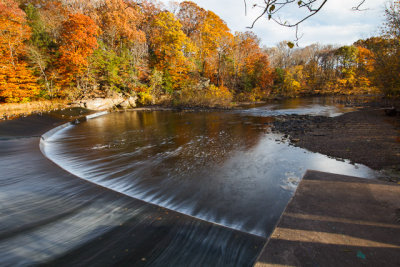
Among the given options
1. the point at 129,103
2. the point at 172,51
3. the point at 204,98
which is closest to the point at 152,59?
the point at 172,51

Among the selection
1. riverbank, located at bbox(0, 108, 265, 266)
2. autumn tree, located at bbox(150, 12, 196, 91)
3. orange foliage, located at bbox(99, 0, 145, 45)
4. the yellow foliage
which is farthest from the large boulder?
riverbank, located at bbox(0, 108, 265, 266)

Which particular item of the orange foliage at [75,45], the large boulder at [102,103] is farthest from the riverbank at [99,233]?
the orange foliage at [75,45]

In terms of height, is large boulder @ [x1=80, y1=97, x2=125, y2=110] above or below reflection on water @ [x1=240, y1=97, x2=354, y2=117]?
above

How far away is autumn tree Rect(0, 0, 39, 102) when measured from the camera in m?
18.2

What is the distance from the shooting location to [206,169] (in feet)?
20.7

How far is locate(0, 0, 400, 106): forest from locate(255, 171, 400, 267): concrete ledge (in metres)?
14.8

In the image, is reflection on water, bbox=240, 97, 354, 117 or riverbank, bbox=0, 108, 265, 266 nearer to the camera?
riverbank, bbox=0, 108, 265, 266

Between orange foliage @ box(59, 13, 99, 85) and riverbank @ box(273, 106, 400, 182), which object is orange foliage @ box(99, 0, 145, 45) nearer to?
orange foliage @ box(59, 13, 99, 85)

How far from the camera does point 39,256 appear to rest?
263cm

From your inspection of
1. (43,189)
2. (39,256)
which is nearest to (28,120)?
(43,189)

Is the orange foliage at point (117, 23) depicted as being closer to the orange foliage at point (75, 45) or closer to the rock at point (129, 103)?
the orange foliage at point (75, 45)

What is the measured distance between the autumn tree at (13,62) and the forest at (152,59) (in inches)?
3.3

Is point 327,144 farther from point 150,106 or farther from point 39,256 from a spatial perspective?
point 150,106

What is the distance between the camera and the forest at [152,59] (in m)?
18.8
